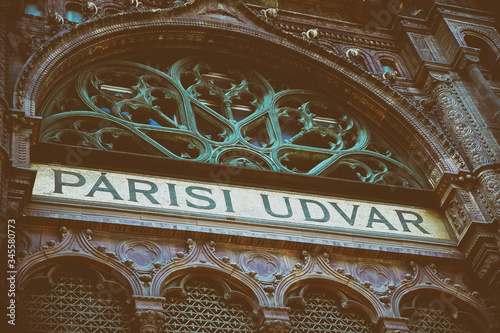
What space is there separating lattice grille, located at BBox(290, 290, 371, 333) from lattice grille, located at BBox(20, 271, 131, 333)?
2339mm

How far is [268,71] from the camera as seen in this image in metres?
16.6

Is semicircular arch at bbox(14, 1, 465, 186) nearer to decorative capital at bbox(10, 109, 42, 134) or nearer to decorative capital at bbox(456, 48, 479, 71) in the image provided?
decorative capital at bbox(10, 109, 42, 134)

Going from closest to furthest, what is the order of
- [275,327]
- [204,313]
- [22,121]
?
[275,327] → [204,313] → [22,121]

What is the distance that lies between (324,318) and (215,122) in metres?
4.38

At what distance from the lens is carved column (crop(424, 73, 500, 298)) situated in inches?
511

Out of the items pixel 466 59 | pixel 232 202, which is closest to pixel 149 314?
pixel 232 202

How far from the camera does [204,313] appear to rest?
11.4m

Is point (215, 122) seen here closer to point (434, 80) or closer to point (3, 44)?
point (3, 44)

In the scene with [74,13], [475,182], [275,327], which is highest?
[74,13]

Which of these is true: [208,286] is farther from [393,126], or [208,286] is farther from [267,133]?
[393,126]

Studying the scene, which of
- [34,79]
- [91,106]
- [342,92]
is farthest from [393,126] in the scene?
[34,79]

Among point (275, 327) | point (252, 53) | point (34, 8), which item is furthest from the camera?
point (252, 53)

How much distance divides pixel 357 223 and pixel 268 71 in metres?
4.35

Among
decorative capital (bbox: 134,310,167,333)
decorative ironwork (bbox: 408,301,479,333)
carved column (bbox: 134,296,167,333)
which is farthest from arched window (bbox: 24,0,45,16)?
decorative ironwork (bbox: 408,301,479,333)
